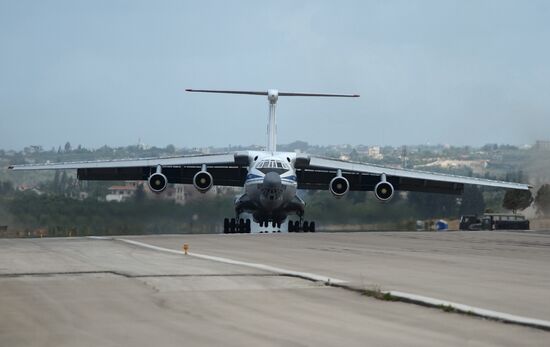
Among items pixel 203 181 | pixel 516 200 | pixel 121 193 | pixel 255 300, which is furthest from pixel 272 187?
pixel 516 200

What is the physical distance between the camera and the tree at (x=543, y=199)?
149 feet

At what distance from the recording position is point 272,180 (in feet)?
109

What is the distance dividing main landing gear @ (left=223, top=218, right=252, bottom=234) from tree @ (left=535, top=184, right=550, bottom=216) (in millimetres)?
15936

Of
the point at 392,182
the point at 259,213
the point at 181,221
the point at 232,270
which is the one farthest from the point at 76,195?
the point at 232,270

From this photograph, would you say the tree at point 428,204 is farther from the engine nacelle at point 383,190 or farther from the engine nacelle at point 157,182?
the engine nacelle at point 157,182

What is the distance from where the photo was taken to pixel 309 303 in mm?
10133

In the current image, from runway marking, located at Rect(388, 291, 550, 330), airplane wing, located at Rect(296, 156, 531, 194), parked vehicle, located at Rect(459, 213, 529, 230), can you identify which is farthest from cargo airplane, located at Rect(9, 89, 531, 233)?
runway marking, located at Rect(388, 291, 550, 330)

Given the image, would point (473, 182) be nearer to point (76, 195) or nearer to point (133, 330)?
point (76, 195)

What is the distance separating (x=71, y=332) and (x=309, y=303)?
3.03 meters

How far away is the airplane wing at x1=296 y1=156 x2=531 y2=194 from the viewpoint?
37.3m

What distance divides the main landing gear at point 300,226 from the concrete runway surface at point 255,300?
19025 mm

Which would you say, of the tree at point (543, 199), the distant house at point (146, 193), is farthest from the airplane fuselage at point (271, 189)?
the tree at point (543, 199)

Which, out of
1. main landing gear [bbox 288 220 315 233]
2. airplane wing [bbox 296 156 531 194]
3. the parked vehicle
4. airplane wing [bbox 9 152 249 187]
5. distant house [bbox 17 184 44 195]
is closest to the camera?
airplane wing [bbox 9 152 249 187]

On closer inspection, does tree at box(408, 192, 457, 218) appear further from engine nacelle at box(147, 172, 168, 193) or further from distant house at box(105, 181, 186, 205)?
engine nacelle at box(147, 172, 168, 193)
